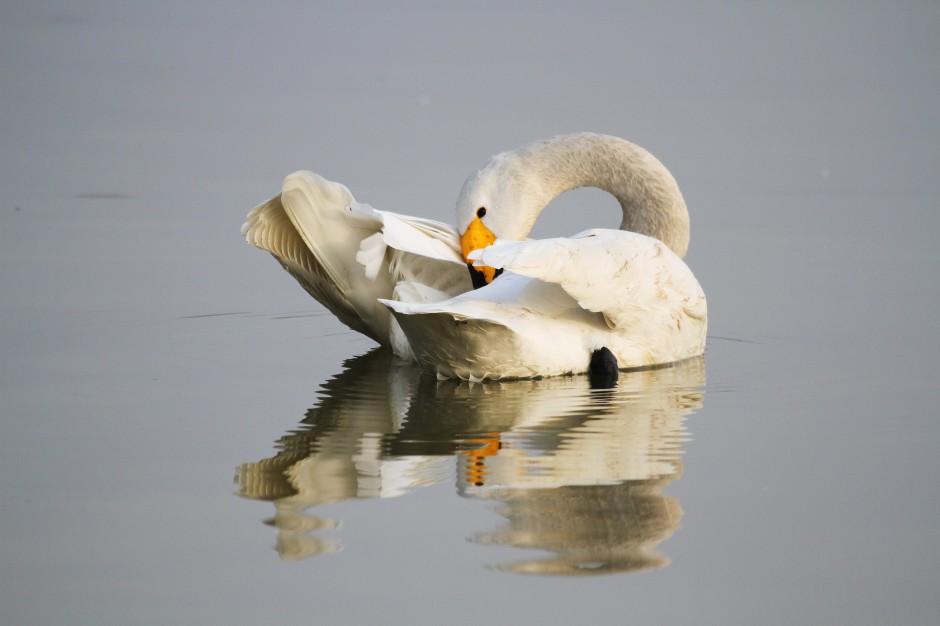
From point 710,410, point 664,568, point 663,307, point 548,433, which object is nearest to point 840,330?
point 663,307

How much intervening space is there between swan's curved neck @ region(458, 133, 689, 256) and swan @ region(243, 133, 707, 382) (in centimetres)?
3

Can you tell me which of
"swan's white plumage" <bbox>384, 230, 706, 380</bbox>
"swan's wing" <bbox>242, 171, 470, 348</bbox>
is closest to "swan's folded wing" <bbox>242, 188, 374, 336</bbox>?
"swan's wing" <bbox>242, 171, 470, 348</bbox>

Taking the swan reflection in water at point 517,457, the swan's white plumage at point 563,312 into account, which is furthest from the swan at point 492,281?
the swan reflection in water at point 517,457

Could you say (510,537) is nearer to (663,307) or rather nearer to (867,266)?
(663,307)

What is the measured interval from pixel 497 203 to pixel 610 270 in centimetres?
156

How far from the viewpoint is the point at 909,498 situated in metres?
4.92

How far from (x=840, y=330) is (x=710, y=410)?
227cm

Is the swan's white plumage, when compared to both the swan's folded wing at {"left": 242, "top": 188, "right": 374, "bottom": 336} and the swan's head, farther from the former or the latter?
the swan's folded wing at {"left": 242, "top": 188, "right": 374, "bottom": 336}

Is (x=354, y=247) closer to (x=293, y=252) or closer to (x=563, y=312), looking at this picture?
(x=293, y=252)

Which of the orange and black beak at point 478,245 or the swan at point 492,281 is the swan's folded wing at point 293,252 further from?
the orange and black beak at point 478,245

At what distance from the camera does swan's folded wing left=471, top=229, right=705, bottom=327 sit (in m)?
6.12

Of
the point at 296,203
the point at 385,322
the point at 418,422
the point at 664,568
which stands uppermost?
the point at 296,203

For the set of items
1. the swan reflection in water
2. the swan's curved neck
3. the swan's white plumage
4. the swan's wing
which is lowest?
the swan reflection in water

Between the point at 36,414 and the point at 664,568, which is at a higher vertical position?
the point at 36,414
